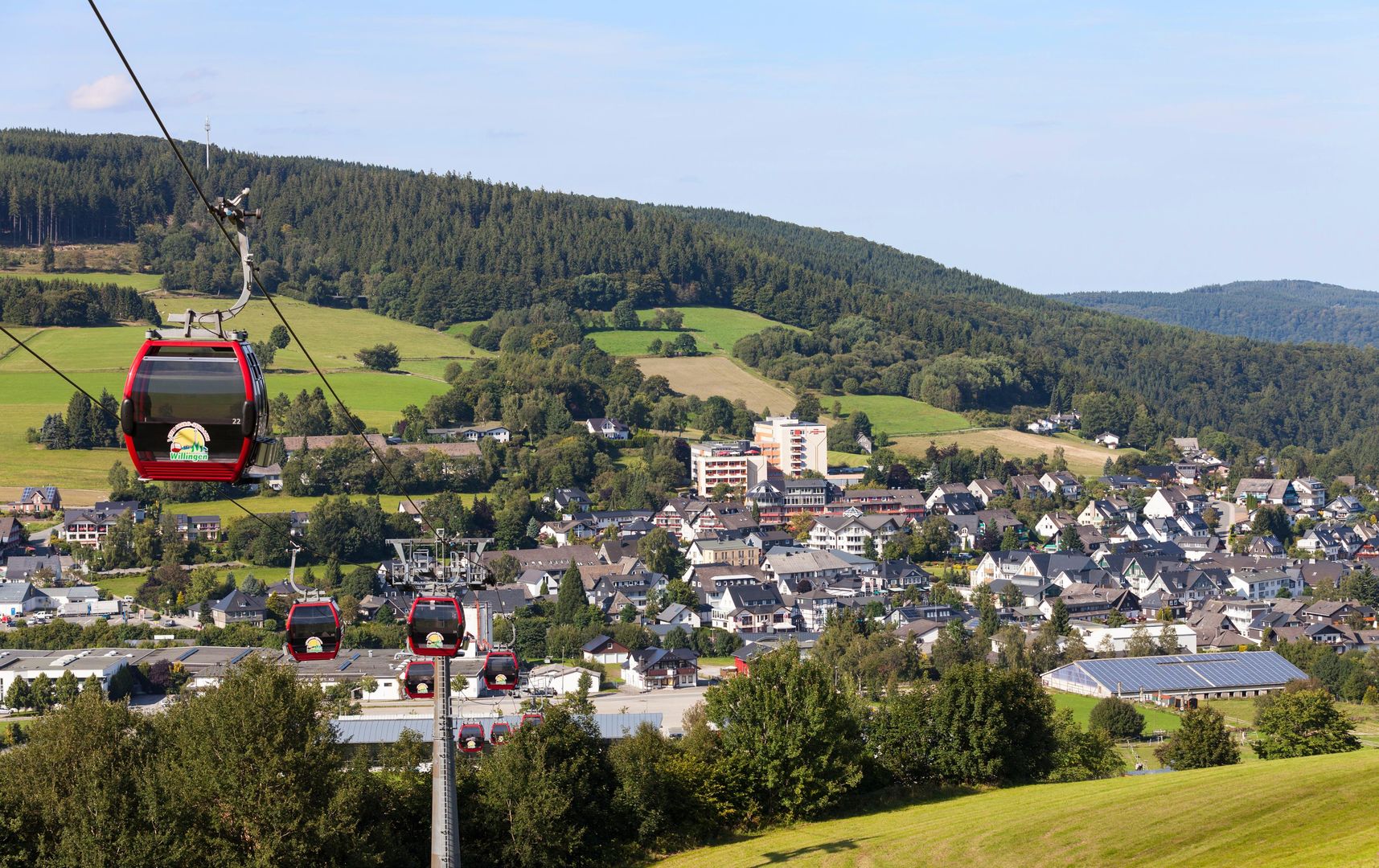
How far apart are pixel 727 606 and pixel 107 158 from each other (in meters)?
111

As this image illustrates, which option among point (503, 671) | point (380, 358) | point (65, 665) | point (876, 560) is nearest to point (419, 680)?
point (503, 671)

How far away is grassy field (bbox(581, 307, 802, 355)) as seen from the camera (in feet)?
426

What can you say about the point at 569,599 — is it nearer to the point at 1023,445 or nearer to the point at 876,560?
the point at 876,560

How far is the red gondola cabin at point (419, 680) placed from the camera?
2289cm

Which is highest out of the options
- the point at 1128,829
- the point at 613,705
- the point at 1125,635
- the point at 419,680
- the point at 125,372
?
the point at 125,372

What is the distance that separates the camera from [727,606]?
240 feet

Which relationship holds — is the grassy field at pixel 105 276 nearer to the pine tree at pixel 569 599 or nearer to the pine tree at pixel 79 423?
the pine tree at pixel 79 423

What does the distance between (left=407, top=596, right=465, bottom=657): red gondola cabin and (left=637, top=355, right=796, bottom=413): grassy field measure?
94.4 meters

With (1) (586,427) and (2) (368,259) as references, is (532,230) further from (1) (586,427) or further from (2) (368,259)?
(1) (586,427)

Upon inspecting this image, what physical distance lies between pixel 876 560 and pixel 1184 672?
26354mm

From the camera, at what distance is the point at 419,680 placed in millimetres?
23312

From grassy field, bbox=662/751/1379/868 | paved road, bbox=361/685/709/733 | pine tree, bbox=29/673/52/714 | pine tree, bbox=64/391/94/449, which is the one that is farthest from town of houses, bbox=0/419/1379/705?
grassy field, bbox=662/751/1379/868

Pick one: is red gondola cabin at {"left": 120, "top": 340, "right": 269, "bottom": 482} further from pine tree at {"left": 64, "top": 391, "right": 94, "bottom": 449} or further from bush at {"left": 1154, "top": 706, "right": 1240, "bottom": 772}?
pine tree at {"left": 64, "top": 391, "right": 94, "bottom": 449}

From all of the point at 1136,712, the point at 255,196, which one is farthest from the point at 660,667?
the point at 255,196
